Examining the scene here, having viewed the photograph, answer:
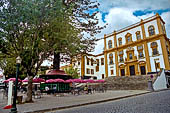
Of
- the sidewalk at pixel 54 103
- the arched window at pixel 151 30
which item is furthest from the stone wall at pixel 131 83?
the arched window at pixel 151 30

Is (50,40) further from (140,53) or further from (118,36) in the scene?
(118,36)

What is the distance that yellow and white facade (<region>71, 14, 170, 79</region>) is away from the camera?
28153mm

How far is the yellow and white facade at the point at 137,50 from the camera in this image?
92.4ft

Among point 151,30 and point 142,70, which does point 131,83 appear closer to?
point 142,70

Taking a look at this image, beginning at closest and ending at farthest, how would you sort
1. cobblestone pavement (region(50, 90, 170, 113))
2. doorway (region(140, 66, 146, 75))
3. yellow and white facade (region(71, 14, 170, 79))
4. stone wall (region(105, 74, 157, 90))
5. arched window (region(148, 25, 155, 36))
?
cobblestone pavement (region(50, 90, 170, 113)) < stone wall (region(105, 74, 157, 90)) < yellow and white facade (region(71, 14, 170, 79)) < doorway (region(140, 66, 146, 75)) < arched window (region(148, 25, 155, 36))

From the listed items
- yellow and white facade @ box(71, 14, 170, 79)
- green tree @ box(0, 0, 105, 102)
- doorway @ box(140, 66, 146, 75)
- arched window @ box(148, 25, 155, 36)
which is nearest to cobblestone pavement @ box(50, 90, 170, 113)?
green tree @ box(0, 0, 105, 102)

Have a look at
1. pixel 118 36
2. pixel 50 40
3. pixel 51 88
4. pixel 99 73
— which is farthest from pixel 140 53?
pixel 50 40

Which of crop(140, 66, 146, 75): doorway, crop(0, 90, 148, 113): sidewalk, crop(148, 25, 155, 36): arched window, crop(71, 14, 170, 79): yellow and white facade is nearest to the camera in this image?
crop(0, 90, 148, 113): sidewalk

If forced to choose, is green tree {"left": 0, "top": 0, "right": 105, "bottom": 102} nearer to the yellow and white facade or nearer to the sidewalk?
the sidewalk

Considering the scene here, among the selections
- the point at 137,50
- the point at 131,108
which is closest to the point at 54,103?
the point at 131,108

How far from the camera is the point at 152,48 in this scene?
1164 inches

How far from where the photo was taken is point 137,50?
1259 inches

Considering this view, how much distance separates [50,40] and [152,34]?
2676 cm

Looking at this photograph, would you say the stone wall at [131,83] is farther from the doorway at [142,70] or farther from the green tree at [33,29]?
the green tree at [33,29]
